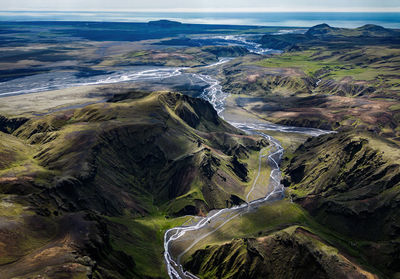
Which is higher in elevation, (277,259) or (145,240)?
(277,259)

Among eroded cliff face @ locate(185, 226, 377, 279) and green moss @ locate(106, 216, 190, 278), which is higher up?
eroded cliff face @ locate(185, 226, 377, 279)

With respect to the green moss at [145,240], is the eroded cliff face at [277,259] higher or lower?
higher

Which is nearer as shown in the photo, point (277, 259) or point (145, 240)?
point (277, 259)

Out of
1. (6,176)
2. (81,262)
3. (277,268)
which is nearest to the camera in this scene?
(81,262)

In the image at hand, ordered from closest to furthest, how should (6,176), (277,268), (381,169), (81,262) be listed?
1. (81,262)
2. (277,268)
3. (6,176)
4. (381,169)

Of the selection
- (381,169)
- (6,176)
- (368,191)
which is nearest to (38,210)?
(6,176)

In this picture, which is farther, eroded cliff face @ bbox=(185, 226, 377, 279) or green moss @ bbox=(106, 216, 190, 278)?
green moss @ bbox=(106, 216, 190, 278)

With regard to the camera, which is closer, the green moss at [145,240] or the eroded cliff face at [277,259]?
the eroded cliff face at [277,259]

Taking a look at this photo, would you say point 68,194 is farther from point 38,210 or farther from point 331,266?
point 331,266
